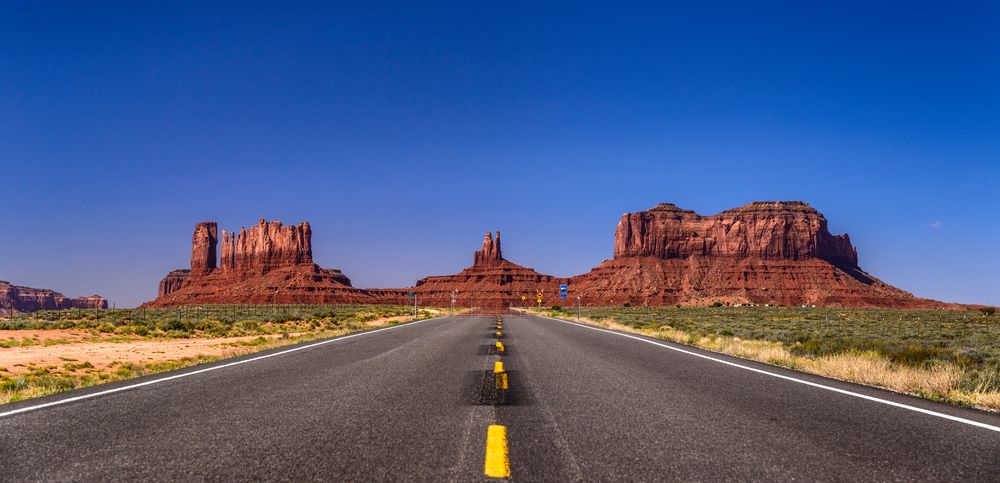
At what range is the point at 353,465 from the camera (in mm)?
4039

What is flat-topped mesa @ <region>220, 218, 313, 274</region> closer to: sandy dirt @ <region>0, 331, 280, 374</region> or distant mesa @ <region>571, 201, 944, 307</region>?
distant mesa @ <region>571, 201, 944, 307</region>

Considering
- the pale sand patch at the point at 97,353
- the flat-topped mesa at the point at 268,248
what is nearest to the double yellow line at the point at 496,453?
the pale sand patch at the point at 97,353

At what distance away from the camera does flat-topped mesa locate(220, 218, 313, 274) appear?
186 m

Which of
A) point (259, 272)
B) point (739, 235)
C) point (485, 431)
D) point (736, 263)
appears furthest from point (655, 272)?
point (485, 431)

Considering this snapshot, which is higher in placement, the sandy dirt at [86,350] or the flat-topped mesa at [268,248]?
the flat-topped mesa at [268,248]

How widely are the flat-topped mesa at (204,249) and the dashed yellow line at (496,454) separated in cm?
21436

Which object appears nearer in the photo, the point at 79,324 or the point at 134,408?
the point at 134,408

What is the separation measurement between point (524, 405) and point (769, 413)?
2.69 metres

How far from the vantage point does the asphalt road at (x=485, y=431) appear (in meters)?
3.98

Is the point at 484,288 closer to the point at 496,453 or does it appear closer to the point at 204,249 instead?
the point at 204,249

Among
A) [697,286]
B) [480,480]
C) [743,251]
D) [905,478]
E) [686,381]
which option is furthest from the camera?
[743,251]

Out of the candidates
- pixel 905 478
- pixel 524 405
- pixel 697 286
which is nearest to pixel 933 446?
pixel 905 478

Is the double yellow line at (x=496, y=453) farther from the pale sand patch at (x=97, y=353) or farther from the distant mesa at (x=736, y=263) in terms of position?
the distant mesa at (x=736, y=263)

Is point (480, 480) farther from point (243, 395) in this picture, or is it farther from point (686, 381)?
point (686, 381)
